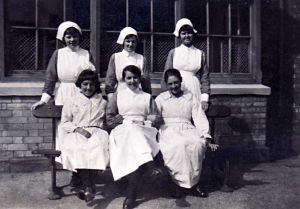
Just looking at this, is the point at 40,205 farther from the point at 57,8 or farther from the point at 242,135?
the point at 242,135

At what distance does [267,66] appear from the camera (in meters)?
7.45

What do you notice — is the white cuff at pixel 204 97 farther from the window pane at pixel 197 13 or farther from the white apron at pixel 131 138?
the window pane at pixel 197 13

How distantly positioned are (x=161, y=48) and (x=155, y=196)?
2645 millimetres

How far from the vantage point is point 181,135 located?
15.4 feet

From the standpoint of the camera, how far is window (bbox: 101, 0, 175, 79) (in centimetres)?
616

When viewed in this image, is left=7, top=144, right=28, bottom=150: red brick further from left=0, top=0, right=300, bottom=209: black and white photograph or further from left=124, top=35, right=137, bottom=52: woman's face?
left=124, top=35, right=137, bottom=52: woman's face

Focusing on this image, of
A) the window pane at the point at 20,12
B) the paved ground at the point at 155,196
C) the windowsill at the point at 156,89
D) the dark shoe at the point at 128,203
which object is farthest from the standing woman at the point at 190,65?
the window pane at the point at 20,12

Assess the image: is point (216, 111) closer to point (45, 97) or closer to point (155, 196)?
point (155, 196)

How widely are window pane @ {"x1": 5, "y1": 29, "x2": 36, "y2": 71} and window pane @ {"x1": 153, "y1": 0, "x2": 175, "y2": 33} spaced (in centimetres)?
190

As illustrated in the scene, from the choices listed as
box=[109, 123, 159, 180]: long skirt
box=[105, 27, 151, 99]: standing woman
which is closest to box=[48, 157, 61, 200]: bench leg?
box=[109, 123, 159, 180]: long skirt

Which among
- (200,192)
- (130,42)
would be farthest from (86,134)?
(200,192)

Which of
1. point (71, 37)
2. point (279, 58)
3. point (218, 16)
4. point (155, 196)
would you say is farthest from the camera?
point (279, 58)

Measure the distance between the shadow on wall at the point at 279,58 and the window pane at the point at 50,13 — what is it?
12.2ft

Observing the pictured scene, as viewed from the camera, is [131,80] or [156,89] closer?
[131,80]
